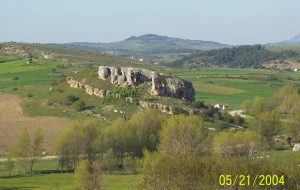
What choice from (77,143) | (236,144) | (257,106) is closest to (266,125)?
(257,106)

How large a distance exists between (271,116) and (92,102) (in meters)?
34.2

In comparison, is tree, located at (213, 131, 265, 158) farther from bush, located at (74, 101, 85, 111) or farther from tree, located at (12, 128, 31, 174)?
bush, located at (74, 101, 85, 111)

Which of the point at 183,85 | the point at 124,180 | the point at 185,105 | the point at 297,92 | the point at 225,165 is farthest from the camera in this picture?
the point at 297,92

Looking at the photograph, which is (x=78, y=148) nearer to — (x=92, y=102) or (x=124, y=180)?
(x=124, y=180)

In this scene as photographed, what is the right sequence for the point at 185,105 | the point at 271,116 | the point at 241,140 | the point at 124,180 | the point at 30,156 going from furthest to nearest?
the point at 185,105, the point at 271,116, the point at 30,156, the point at 241,140, the point at 124,180

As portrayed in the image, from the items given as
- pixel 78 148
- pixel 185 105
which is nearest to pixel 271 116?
pixel 185 105

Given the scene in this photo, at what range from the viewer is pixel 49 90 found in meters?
118

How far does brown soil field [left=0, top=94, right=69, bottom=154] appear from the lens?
78.8 m

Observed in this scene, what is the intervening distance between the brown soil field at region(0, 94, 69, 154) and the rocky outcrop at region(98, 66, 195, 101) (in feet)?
49.9

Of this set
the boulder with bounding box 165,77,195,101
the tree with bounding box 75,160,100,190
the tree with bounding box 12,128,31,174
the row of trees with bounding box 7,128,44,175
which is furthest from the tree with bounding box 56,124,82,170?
the boulder with bounding box 165,77,195,101

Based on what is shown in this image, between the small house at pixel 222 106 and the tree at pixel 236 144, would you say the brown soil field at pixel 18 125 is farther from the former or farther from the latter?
the small house at pixel 222 106
